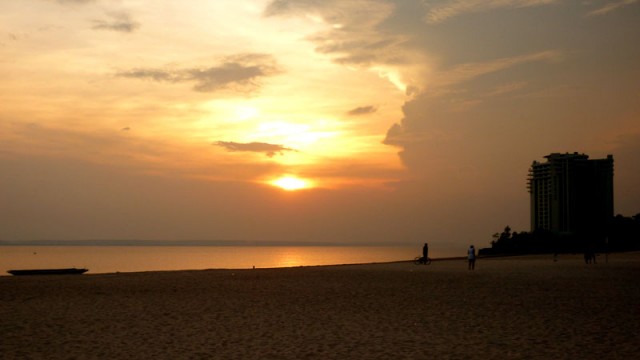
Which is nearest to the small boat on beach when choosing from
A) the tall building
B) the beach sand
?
the beach sand

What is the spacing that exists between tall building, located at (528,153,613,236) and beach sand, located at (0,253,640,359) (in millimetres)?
151809

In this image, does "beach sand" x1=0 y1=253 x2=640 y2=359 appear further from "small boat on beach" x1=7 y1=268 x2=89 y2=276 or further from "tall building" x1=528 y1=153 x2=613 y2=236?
"tall building" x1=528 y1=153 x2=613 y2=236

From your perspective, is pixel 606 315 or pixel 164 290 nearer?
pixel 606 315

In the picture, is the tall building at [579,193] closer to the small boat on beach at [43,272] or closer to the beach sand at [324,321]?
the small boat on beach at [43,272]

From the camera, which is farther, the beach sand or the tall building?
the tall building

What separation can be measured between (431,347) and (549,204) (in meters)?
174

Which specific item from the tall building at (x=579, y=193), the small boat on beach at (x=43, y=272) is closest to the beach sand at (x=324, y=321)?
the small boat on beach at (x=43, y=272)

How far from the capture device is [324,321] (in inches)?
601

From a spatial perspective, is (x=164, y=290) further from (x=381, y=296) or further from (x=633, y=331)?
(x=633, y=331)

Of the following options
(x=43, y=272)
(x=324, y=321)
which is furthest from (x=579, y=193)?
(x=324, y=321)

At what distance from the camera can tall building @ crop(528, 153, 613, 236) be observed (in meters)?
166

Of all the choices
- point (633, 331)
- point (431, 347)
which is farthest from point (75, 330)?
point (633, 331)

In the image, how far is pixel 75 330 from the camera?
1377 centimetres

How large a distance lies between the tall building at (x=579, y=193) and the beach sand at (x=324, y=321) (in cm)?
15181
